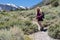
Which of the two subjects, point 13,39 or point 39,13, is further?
point 39,13

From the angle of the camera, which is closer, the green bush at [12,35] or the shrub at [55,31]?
the green bush at [12,35]

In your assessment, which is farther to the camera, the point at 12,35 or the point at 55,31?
the point at 55,31

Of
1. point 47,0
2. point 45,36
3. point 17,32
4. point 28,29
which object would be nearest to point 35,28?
point 28,29

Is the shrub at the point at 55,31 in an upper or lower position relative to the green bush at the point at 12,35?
lower

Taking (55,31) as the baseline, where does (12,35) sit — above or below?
above

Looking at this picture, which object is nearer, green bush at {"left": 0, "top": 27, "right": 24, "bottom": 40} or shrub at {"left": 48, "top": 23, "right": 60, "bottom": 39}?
green bush at {"left": 0, "top": 27, "right": 24, "bottom": 40}

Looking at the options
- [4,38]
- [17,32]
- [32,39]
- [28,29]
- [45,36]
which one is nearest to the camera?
[4,38]

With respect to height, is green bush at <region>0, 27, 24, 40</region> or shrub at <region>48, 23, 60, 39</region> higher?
green bush at <region>0, 27, 24, 40</region>

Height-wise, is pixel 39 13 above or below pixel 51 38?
above

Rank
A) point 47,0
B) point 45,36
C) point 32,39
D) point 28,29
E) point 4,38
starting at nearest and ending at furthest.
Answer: point 4,38, point 32,39, point 45,36, point 28,29, point 47,0

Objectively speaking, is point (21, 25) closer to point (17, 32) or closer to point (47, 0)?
point (17, 32)

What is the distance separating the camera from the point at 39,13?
65.2 ft

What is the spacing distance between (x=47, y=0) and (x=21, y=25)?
33.1 m

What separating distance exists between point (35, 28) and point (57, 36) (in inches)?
141
